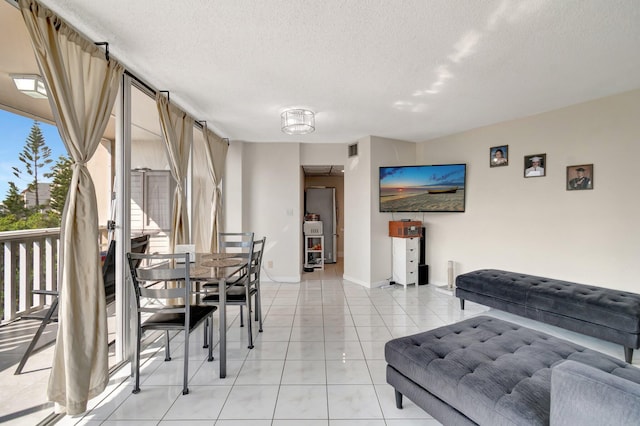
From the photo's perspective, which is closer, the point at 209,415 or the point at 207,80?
the point at 209,415

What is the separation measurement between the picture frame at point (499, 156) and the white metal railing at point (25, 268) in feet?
19.0

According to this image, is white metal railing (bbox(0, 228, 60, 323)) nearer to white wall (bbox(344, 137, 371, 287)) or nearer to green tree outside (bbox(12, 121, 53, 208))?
green tree outside (bbox(12, 121, 53, 208))

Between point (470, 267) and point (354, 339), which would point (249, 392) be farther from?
point (470, 267)

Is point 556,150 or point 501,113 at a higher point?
point 501,113

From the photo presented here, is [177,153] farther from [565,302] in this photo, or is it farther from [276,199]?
[565,302]

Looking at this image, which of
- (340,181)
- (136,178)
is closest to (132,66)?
(136,178)

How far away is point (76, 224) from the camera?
1.77 meters

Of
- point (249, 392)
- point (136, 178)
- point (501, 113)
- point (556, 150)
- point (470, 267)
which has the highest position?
point (501, 113)

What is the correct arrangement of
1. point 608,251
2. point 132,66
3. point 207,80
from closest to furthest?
point 132,66, point 207,80, point 608,251

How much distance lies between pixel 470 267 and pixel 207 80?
4.39 meters

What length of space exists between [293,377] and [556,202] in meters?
3.66

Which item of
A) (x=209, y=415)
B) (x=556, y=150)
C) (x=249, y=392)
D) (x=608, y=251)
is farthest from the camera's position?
(x=556, y=150)

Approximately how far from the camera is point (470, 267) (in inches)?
173

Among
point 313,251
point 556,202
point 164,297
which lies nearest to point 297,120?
point 164,297
